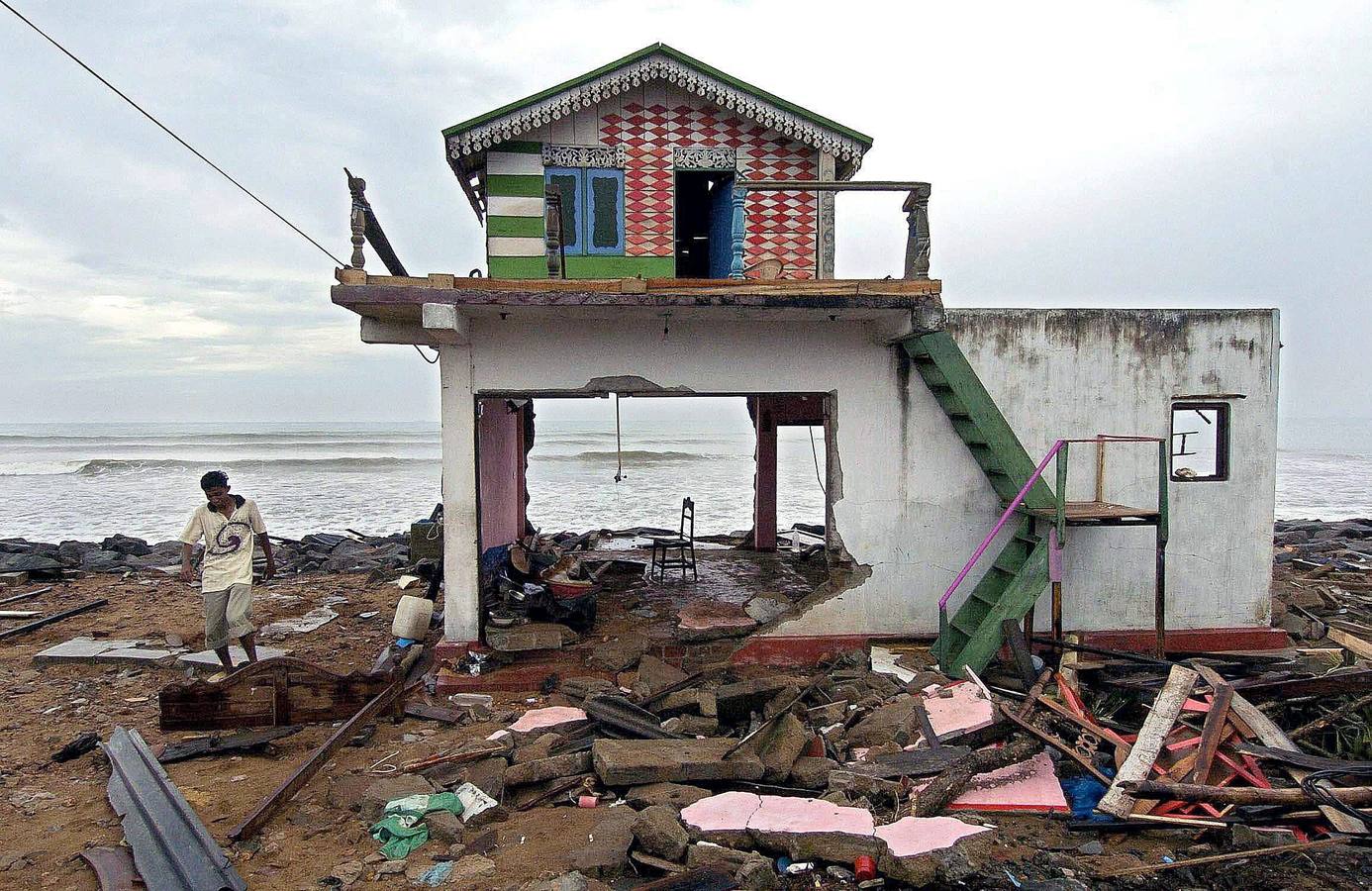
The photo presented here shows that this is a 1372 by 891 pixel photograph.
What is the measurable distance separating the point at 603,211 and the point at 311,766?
7005 mm

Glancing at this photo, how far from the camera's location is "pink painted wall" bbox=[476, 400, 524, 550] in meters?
11.5

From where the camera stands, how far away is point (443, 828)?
5012mm

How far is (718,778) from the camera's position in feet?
17.7

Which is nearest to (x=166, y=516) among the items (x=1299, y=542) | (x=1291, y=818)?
(x=1291, y=818)

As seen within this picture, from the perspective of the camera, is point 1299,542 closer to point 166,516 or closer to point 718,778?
point 718,778

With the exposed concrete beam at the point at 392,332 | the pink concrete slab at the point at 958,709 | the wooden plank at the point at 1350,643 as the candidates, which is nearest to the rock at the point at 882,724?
the pink concrete slab at the point at 958,709

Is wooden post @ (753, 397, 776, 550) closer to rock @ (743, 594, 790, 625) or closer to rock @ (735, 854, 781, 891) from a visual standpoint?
rock @ (743, 594, 790, 625)

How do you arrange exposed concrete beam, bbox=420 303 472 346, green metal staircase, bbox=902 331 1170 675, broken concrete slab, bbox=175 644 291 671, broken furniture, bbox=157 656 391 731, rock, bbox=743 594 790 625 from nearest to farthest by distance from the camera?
1. broken furniture, bbox=157 656 391 731
2. exposed concrete beam, bbox=420 303 472 346
3. green metal staircase, bbox=902 331 1170 675
4. broken concrete slab, bbox=175 644 291 671
5. rock, bbox=743 594 790 625

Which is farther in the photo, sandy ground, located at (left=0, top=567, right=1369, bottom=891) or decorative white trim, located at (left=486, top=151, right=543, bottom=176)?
decorative white trim, located at (left=486, top=151, right=543, bottom=176)

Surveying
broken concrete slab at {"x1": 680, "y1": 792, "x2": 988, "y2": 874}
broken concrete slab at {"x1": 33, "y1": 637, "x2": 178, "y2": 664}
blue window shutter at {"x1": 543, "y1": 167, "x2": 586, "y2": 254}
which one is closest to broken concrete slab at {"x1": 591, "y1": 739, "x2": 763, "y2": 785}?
broken concrete slab at {"x1": 680, "y1": 792, "x2": 988, "y2": 874}

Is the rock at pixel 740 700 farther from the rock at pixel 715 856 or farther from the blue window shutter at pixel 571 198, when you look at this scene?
the blue window shutter at pixel 571 198

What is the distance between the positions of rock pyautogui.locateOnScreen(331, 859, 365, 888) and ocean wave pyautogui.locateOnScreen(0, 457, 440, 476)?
119 feet

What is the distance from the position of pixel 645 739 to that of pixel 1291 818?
4.25 meters

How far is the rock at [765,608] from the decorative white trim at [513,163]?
6035 mm
